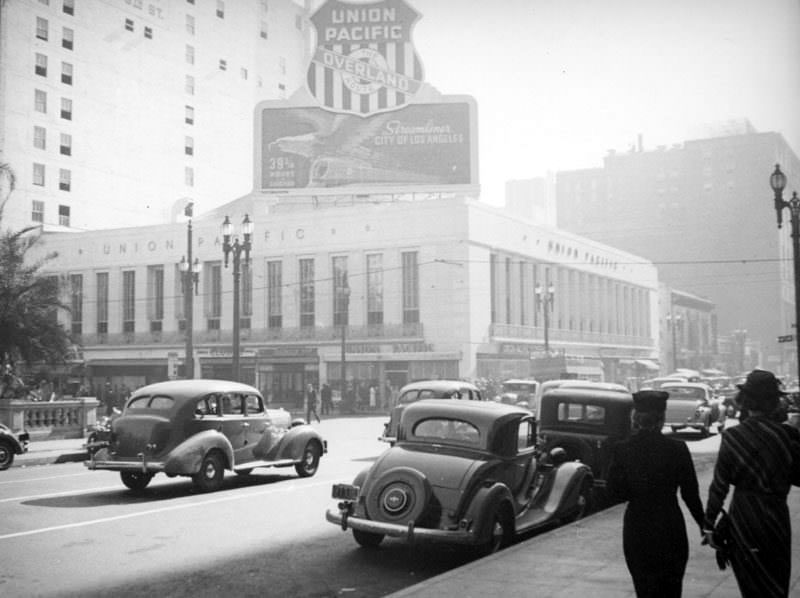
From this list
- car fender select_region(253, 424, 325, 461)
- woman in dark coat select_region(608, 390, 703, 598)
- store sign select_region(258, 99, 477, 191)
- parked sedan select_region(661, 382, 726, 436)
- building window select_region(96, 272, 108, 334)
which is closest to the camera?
woman in dark coat select_region(608, 390, 703, 598)

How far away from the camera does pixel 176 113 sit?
6238 cm

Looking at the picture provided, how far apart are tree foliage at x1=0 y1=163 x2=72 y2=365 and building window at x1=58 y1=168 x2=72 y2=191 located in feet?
100.0

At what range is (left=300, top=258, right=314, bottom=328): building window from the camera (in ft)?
184

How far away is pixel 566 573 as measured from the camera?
746cm

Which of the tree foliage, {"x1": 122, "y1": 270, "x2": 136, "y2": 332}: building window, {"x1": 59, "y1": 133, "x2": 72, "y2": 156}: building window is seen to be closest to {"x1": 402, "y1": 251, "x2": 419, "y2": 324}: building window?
{"x1": 122, "y1": 270, "x2": 136, "y2": 332}: building window

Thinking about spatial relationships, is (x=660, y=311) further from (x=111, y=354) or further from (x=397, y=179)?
(x=111, y=354)

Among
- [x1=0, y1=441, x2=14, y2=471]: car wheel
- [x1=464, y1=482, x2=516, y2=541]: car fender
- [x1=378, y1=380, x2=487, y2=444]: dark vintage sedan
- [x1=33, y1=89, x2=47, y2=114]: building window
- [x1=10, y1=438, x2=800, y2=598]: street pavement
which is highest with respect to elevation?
[x1=33, y1=89, x2=47, y2=114]: building window

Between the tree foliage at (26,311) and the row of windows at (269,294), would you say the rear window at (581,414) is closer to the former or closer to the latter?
the tree foliage at (26,311)

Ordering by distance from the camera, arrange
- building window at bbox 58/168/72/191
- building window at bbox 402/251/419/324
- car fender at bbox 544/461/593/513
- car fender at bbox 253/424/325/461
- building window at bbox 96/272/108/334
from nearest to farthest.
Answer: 1. car fender at bbox 544/461/593/513
2. car fender at bbox 253/424/325/461
3. building window at bbox 402/251/419/324
4. building window at bbox 58/168/72/191
5. building window at bbox 96/272/108/334

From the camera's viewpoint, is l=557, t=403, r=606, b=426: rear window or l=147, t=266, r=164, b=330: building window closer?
l=557, t=403, r=606, b=426: rear window

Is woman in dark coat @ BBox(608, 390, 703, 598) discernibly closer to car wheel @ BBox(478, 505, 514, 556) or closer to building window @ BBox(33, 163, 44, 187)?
car wheel @ BBox(478, 505, 514, 556)

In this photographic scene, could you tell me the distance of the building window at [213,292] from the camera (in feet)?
194

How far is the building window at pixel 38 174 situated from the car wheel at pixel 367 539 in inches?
1926

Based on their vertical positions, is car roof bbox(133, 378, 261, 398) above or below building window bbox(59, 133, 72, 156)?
below
